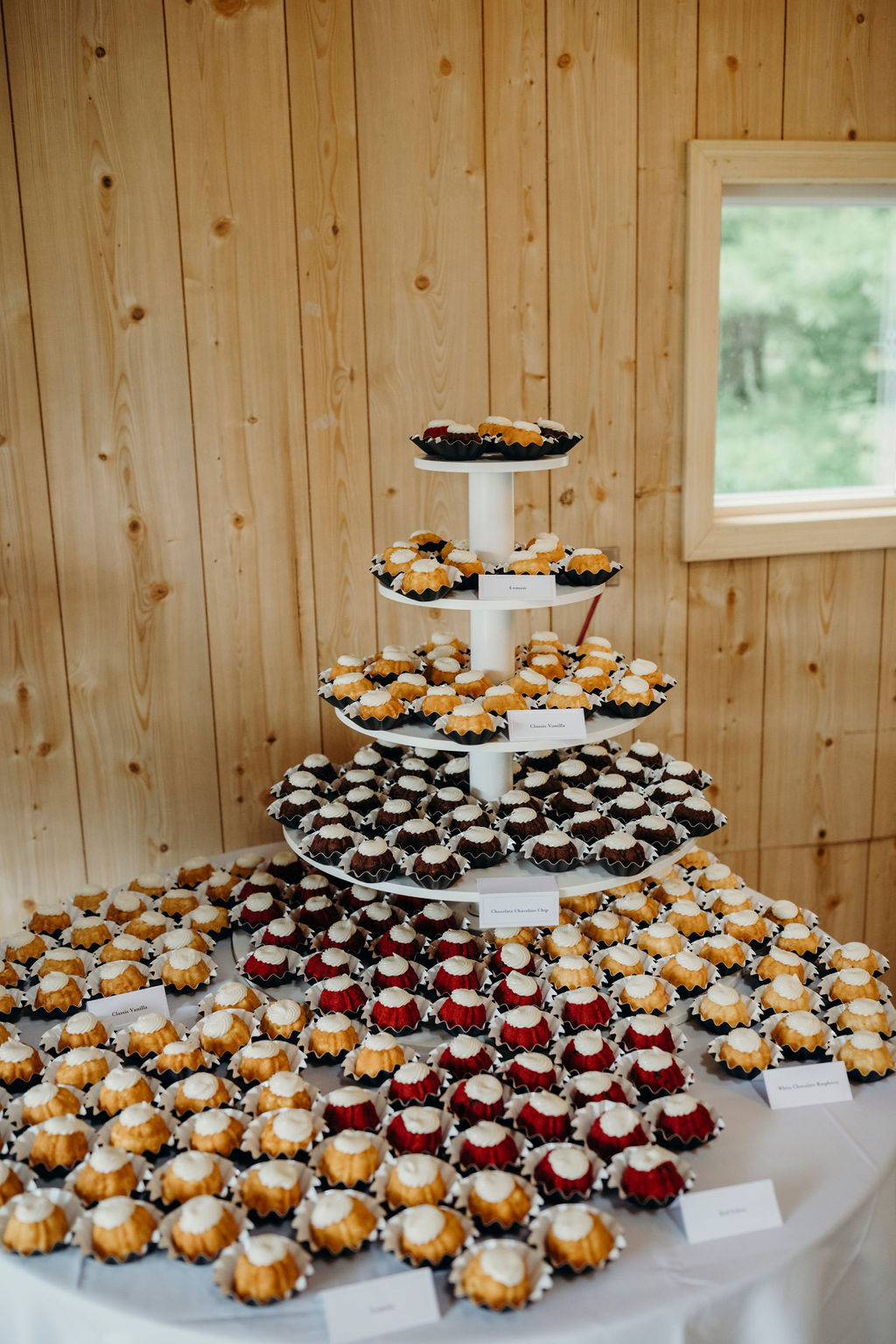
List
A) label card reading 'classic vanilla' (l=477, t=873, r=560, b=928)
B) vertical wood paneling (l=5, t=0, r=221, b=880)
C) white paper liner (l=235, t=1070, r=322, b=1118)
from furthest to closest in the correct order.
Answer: vertical wood paneling (l=5, t=0, r=221, b=880) → label card reading 'classic vanilla' (l=477, t=873, r=560, b=928) → white paper liner (l=235, t=1070, r=322, b=1118)

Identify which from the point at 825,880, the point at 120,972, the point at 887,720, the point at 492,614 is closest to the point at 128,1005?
the point at 120,972

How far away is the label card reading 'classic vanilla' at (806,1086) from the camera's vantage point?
1477 millimetres

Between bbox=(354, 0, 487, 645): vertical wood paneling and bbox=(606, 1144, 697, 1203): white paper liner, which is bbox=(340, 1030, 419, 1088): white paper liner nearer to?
bbox=(606, 1144, 697, 1203): white paper liner

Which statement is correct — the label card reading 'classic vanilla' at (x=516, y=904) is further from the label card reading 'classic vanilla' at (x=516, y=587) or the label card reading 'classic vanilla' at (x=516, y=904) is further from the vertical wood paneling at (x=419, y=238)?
the vertical wood paneling at (x=419, y=238)

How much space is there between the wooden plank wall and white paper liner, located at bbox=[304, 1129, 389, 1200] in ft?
4.18

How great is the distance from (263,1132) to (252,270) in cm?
168

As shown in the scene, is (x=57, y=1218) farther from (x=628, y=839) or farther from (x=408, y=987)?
(x=628, y=839)

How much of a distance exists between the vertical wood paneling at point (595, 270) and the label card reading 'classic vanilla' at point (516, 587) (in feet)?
2.82

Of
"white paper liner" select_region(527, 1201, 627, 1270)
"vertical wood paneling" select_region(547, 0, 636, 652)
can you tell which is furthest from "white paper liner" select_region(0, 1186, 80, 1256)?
"vertical wood paneling" select_region(547, 0, 636, 652)

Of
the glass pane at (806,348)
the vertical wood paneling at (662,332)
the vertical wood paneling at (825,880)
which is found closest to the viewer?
the vertical wood paneling at (662,332)

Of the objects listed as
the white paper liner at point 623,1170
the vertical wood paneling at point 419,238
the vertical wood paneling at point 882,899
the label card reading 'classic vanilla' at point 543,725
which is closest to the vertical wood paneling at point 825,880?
the vertical wood paneling at point 882,899

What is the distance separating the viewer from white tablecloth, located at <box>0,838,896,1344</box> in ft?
3.80

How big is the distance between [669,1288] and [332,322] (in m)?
1.87

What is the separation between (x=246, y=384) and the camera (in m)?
2.36
